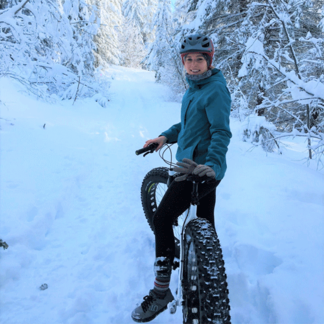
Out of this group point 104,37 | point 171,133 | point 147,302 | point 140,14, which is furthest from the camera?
point 140,14

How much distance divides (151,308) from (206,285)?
2.81 feet

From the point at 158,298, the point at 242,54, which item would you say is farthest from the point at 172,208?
the point at 242,54

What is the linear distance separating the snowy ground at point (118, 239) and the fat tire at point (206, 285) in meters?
0.70

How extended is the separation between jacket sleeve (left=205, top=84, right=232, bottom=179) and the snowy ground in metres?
1.54

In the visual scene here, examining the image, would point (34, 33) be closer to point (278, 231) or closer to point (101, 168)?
point (101, 168)

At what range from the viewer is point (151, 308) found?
6.77 feet

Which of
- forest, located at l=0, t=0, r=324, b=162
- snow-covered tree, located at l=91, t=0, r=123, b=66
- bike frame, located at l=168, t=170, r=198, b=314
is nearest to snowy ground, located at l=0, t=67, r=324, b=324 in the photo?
bike frame, located at l=168, t=170, r=198, b=314

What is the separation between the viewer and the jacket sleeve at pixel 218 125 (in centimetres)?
167

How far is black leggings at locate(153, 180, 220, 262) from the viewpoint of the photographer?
1953 millimetres

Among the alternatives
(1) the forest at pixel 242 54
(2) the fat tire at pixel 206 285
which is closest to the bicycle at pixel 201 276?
(2) the fat tire at pixel 206 285

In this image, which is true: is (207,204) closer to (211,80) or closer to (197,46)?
(211,80)

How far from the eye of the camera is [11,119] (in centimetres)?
780

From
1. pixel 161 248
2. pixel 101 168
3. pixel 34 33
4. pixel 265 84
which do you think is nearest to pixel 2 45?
pixel 34 33

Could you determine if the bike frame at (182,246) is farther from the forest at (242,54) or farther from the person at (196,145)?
the forest at (242,54)
